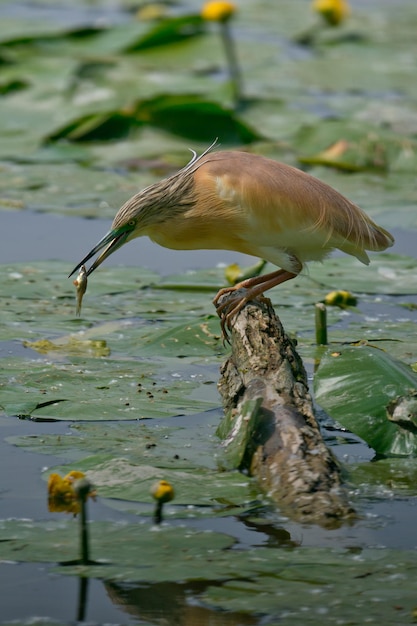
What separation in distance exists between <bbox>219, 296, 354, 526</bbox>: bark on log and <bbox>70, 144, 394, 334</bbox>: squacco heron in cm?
21

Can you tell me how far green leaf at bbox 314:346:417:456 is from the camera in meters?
4.18

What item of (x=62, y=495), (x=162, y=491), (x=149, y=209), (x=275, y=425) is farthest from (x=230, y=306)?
(x=162, y=491)

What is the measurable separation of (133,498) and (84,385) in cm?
110

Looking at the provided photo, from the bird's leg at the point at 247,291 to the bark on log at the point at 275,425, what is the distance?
35mm

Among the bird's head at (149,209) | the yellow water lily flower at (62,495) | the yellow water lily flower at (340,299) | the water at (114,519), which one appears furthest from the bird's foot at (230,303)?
the yellow water lily flower at (340,299)

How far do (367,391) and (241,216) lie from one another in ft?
2.57

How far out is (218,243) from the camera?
4574mm

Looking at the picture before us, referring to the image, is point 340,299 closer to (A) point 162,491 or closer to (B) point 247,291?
(B) point 247,291

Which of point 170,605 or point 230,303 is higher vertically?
point 230,303

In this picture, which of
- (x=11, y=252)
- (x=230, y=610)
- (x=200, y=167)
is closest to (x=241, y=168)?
(x=200, y=167)

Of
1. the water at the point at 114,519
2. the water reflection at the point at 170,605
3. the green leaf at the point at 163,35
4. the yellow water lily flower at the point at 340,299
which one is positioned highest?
the green leaf at the point at 163,35

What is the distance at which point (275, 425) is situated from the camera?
3.92 m

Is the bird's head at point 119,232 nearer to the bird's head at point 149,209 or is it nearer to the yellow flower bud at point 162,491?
the bird's head at point 149,209

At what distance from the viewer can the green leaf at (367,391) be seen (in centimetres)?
418
